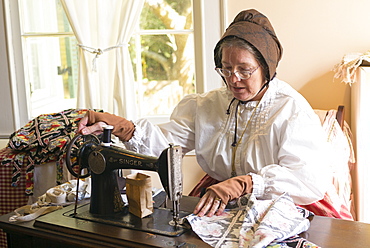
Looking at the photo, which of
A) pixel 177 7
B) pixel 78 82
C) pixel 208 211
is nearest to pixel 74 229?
pixel 208 211

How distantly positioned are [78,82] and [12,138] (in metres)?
0.57

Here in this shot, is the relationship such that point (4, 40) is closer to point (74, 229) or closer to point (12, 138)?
point (12, 138)

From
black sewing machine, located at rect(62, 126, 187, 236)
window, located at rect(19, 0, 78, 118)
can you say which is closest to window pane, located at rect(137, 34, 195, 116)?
window, located at rect(19, 0, 78, 118)

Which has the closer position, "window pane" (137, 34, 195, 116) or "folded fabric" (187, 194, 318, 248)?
"folded fabric" (187, 194, 318, 248)

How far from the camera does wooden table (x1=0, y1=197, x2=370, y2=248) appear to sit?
1.31 m

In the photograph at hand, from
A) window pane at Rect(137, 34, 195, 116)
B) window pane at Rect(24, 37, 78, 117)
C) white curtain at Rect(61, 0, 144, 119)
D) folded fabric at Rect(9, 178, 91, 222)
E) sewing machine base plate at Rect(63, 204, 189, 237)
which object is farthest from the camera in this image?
window pane at Rect(24, 37, 78, 117)

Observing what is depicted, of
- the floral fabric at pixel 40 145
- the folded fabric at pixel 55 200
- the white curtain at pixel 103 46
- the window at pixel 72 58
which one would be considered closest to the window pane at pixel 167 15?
the window at pixel 72 58

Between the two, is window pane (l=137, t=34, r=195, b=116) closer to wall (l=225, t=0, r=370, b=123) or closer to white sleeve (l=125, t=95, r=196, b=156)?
wall (l=225, t=0, r=370, b=123)

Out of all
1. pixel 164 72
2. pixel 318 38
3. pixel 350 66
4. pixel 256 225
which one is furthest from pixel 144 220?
pixel 164 72

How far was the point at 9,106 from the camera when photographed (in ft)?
10.5

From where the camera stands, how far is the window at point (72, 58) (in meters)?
3.01

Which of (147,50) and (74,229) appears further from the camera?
(147,50)

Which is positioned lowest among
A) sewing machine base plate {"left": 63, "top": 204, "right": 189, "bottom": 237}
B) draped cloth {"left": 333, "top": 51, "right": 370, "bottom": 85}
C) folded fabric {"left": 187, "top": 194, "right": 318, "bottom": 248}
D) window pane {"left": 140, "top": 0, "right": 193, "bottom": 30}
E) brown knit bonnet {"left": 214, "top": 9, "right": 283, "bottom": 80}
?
sewing machine base plate {"left": 63, "top": 204, "right": 189, "bottom": 237}

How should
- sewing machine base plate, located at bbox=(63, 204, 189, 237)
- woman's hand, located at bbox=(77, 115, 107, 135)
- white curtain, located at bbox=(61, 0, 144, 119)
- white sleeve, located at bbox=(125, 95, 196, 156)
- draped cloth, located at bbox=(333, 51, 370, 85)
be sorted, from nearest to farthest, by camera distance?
1. sewing machine base plate, located at bbox=(63, 204, 189, 237)
2. woman's hand, located at bbox=(77, 115, 107, 135)
3. white sleeve, located at bbox=(125, 95, 196, 156)
4. draped cloth, located at bbox=(333, 51, 370, 85)
5. white curtain, located at bbox=(61, 0, 144, 119)
